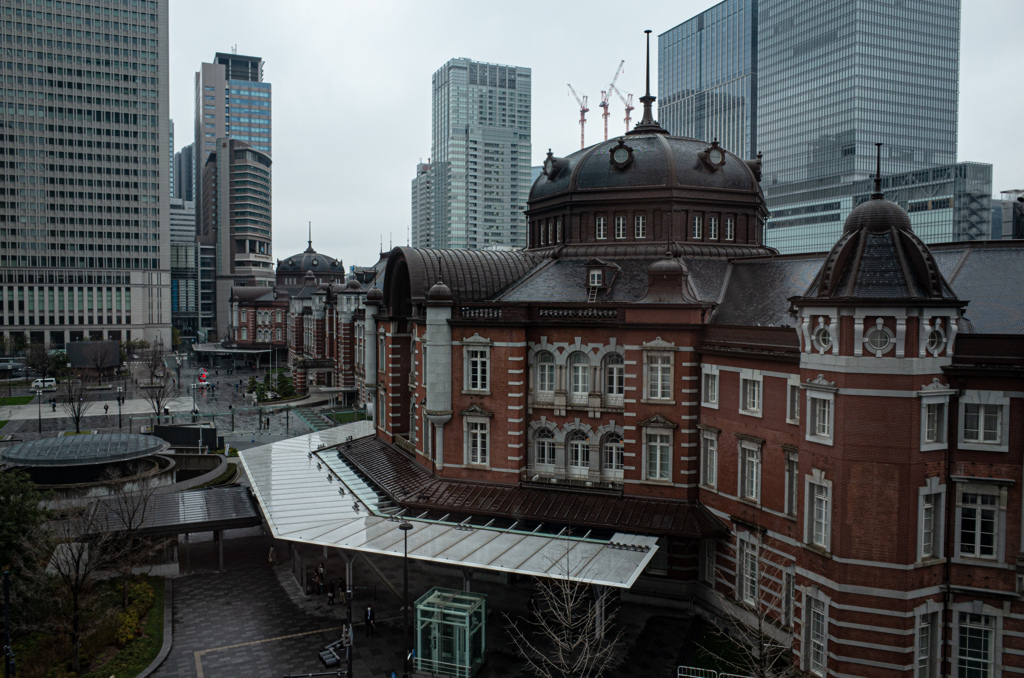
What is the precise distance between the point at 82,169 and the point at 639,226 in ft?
462

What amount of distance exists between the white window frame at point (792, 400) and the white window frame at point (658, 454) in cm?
740

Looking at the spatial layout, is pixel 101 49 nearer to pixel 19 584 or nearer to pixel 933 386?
pixel 19 584

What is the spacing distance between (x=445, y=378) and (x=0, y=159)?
14447 cm

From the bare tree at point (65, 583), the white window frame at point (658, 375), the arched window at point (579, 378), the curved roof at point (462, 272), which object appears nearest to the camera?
the bare tree at point (65, 583)

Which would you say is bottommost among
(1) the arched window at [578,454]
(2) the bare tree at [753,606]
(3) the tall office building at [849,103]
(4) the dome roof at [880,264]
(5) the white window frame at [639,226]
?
(2) the bare tree at [753,606]

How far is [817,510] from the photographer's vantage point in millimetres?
26484

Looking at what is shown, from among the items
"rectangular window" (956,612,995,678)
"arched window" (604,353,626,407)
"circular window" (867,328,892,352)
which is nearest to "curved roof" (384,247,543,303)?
"arched window" (604,353,626,407)

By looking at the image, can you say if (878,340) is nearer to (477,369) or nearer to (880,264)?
(880,264)

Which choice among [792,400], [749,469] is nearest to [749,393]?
[792,400]

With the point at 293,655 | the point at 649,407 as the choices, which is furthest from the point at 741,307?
the point at 293,655

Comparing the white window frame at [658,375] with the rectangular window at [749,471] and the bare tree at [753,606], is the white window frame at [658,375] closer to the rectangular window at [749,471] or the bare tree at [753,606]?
the rectangular window at [749,471]

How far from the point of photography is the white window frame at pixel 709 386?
34188 millimetres

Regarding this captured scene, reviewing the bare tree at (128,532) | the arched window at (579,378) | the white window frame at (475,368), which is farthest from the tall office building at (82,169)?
the arched window at (579,378)

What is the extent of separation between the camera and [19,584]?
1178 inches
